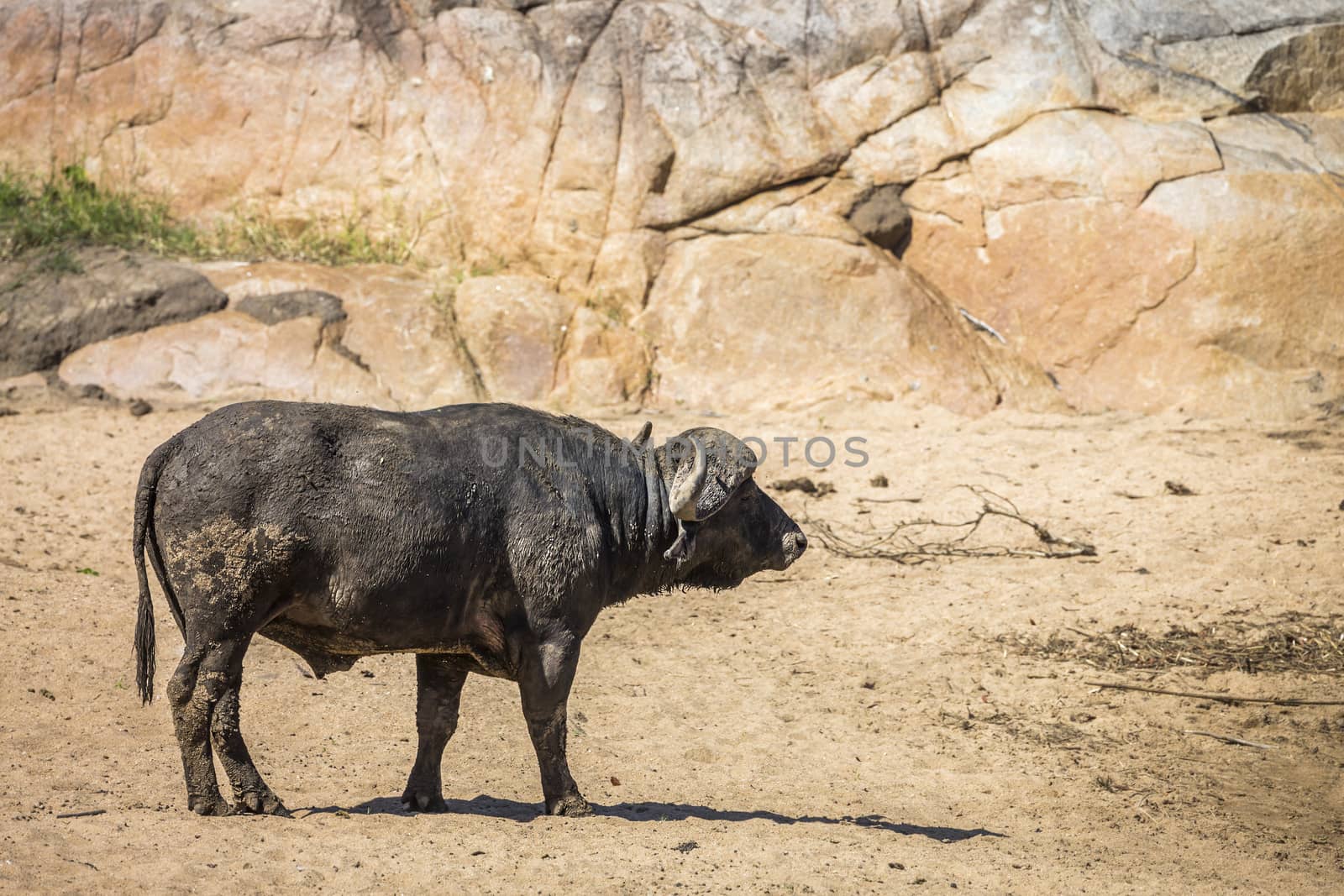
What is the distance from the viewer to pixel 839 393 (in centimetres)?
1252

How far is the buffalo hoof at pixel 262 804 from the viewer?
18.5 feet

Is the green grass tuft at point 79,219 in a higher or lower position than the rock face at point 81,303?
higher

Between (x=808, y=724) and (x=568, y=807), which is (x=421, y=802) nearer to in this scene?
(x=568, y=807)

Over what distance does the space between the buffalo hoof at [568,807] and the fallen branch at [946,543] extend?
430cm

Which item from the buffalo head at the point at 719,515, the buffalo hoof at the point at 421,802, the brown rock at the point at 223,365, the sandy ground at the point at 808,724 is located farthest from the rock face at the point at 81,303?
the buffalo hoof at the point at 421,802

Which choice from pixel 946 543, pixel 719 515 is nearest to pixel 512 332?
pixel 946 543

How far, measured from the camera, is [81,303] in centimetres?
1238

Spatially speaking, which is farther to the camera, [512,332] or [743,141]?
[743,141]

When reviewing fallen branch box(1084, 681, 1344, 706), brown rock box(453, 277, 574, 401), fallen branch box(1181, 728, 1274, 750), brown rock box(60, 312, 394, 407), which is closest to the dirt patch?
Answer: fallen branch box(1084, 681, 1344, 706)

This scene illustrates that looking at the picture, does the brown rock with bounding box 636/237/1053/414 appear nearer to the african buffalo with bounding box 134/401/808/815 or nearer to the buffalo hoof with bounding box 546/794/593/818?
the african buffalo with bounding box 134/401/808/815

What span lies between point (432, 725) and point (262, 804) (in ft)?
2.82

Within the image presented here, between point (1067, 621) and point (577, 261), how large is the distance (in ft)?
21.4

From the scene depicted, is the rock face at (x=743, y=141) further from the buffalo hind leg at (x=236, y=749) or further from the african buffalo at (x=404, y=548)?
the buffalo hind leg at (x=236, y=749)

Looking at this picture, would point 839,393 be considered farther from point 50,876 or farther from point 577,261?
point 50,876
